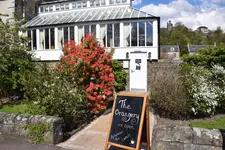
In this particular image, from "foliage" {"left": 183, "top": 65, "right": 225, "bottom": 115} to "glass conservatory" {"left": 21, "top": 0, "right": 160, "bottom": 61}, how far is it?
5812 millimetres

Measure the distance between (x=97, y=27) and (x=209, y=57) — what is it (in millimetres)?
8136

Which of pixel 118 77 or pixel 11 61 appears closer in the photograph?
pixel 11 61

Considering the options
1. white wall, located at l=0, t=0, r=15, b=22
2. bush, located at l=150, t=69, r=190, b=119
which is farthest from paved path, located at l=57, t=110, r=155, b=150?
white wall, located at l=0, t=0, r=15, b=22

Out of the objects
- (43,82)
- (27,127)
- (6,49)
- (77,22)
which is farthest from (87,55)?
(77,22)

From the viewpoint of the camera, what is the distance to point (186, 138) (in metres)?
3.75

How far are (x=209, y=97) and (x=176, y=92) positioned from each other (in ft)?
4.09

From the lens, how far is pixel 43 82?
19.5 feet

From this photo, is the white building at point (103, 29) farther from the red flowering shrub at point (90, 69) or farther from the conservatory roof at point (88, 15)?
the red flowering shrub at point (90, 69)

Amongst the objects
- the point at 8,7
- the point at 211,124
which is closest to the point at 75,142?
the point at 211,124

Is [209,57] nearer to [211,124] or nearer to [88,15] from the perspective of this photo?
[211,124]

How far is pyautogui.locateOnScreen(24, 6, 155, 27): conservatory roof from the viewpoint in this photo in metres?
14.2

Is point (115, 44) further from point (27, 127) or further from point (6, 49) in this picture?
point (27, 127)

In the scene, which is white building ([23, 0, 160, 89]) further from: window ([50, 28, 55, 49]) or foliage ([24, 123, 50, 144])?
foliage ([24, 123, 50, 144])

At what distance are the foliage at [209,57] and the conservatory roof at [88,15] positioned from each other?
4436mm
